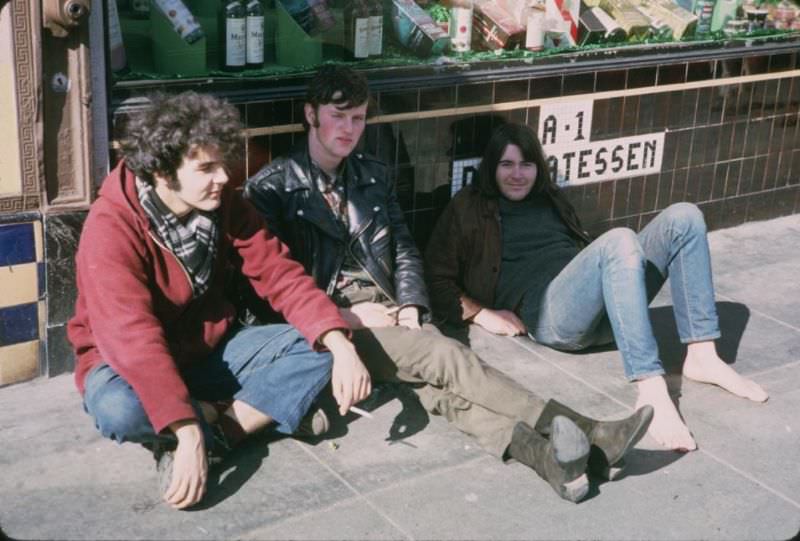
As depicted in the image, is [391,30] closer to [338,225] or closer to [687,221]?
[338,225]

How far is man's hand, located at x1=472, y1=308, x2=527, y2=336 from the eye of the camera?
482cm

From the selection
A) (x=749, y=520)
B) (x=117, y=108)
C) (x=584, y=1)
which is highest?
(x=584, y=1)

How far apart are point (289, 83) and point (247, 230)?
1.06 meters

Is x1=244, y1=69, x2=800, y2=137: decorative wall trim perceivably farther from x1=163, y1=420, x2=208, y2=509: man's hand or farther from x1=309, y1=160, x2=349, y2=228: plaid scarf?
x1=163, y1=420, x2=208, y2=509: man's hand

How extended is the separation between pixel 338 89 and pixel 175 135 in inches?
35.3

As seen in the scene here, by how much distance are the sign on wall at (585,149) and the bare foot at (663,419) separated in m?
1.70

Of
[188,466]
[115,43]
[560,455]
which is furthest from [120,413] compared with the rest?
[115,43]

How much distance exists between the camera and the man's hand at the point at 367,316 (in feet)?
13.5

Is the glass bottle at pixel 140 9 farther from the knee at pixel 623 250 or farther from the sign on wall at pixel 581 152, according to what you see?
the knee at pixel 623 250

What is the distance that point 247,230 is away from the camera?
12.7ft

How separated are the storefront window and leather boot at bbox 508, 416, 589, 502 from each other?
194 cm

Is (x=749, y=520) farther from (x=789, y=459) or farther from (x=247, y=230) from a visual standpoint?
(x=247, y=230)

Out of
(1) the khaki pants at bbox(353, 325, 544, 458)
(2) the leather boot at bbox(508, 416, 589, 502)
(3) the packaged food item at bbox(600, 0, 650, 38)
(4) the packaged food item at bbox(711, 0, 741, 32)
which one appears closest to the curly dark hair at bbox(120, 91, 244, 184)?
(1) the khaki pants at bbox(353, 325, 544, 458)

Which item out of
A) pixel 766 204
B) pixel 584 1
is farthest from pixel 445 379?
pixel 766 204
